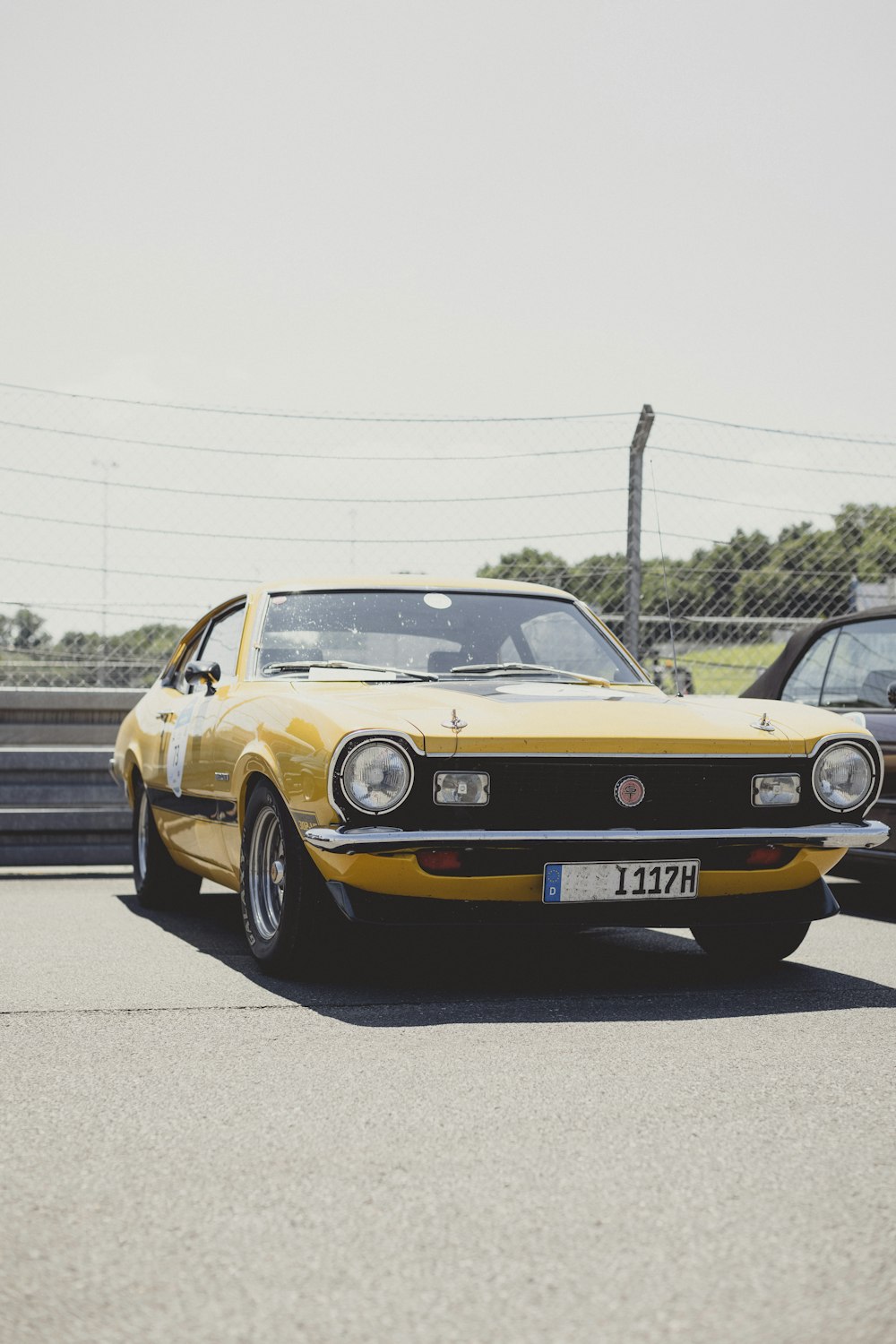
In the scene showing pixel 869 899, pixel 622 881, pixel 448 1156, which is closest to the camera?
pixel 448 1156

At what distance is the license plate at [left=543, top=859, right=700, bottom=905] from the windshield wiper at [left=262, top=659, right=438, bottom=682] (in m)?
1.23

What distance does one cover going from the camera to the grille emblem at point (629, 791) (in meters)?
4.99

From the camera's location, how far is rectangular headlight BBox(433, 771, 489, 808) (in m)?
4.82

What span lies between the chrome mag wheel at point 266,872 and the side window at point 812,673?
11.0 feet

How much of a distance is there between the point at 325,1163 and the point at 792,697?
531 cm

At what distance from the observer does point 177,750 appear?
6.76m

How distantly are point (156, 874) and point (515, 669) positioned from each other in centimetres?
227

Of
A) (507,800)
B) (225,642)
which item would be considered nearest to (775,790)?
(507,800)

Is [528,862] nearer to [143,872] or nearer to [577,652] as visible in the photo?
[577,652]

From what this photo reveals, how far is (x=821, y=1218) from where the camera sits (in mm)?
2793

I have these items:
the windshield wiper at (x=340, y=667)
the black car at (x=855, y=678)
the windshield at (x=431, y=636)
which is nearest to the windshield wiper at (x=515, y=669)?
the windshield at (x=431, y=636)

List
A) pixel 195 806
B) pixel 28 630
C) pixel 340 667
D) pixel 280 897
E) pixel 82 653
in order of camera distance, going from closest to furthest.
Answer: pixel 280 897
pixel 340 667
pixel 195 806
pixel 82 653
pixel 28 630

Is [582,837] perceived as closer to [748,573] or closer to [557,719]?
[557,719]

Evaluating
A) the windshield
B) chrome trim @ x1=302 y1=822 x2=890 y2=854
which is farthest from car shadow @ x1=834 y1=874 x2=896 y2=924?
chrome trim @ x1=302 y1=822 x2=890 y2=854
